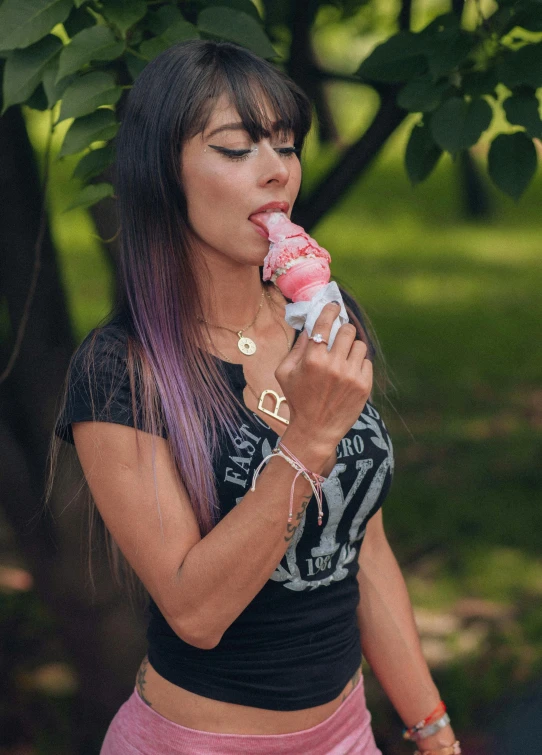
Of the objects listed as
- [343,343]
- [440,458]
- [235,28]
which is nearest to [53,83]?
[235,28]

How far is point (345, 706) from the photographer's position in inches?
88.4

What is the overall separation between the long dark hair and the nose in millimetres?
38

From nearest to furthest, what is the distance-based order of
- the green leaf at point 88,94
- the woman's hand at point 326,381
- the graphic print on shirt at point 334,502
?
the woman's hand at point 326,381 → the graphic print on shirt at point 334,502 → the green leaf at point 88,94

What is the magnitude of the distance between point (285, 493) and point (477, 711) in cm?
260

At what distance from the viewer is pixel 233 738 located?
2066 millimetres

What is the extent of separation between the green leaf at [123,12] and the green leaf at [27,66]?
149 millimetres

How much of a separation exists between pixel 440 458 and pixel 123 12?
4929mm

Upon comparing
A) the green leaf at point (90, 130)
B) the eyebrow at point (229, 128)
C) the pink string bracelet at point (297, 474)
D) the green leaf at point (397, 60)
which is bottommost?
the pink string bracelet at point (297, 474)

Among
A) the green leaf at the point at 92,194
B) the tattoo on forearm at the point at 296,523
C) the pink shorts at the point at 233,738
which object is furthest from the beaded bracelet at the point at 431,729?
the green leaf at the point at 92,194

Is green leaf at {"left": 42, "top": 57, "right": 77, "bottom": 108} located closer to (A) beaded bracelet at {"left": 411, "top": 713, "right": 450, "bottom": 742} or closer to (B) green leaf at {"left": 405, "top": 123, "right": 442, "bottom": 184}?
(B) green leaf at {"left": 405, "top": 123, "right": 442, "bottom": 184}

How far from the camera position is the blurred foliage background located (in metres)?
3.88

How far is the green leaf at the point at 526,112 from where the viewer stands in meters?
2.47

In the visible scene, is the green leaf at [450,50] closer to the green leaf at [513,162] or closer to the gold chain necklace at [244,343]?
the green leaf at [513,162]

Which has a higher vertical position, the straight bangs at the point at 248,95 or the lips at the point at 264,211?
the straight bangs at the point at 248,95
